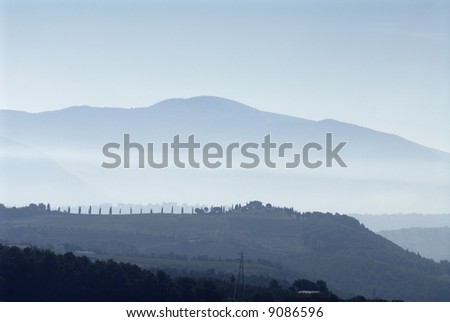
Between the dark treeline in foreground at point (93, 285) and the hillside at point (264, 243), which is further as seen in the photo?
the hillside at point (264, 243)

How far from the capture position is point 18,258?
6494cm

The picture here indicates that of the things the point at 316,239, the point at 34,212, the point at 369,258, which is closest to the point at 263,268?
the point at 369,258

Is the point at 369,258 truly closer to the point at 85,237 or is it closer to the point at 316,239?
the point at 316,239

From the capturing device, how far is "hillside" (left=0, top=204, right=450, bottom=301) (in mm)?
125250

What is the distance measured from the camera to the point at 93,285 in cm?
5781

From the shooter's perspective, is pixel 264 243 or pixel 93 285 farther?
pixel 264 243

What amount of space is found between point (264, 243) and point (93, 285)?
100537 mm

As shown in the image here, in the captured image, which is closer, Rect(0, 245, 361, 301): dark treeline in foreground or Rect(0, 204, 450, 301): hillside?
Rect(0, 245, 361, 301): dark treeline in foreground

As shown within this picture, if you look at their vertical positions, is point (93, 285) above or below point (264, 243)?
below

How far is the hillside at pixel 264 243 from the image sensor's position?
4931 inches

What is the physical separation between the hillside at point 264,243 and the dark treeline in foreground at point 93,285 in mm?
45402

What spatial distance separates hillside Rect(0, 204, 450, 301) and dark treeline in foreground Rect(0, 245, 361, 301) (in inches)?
1787

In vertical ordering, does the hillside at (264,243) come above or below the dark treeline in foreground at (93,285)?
above
